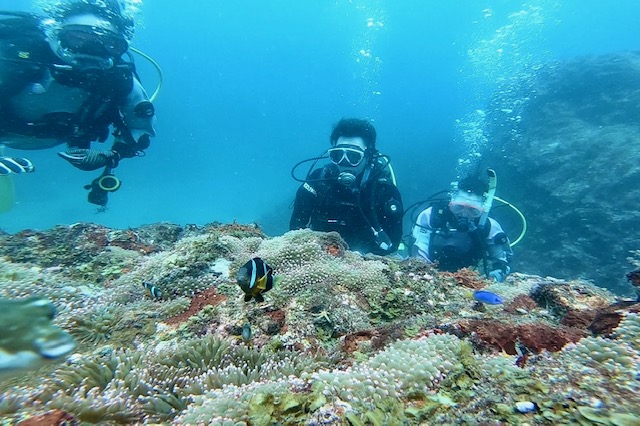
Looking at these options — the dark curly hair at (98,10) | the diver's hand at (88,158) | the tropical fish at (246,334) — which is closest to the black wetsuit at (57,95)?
the dark curly hair at (98,10)

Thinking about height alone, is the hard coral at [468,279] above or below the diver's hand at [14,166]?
below

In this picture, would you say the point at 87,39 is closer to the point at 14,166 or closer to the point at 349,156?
the point at 14,166

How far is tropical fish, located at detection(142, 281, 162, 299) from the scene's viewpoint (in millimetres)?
3324

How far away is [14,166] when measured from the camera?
5309mm

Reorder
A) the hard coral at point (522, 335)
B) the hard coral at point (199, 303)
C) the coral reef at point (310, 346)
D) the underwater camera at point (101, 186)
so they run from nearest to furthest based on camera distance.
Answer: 1. the coral reef at point (310, 346)
2. the hard coral at point (522, 335)
3. the hard coral at point (199, 303)
4. the underwater camera at point (101, 186)

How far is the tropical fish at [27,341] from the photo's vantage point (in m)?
1.39

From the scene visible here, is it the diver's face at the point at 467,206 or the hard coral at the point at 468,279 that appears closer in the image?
the hard coral at the point at 468,279

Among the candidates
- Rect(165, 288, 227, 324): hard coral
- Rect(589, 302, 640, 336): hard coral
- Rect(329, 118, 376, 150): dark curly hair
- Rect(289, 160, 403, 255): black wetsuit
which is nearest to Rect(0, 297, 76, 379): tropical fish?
Rect(165, 288, 227, 324): hard coral

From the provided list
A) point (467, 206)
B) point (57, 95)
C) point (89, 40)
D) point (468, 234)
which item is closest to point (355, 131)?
point (467, 206)

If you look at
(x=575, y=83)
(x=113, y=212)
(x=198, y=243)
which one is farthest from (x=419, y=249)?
(x=113, y=212)

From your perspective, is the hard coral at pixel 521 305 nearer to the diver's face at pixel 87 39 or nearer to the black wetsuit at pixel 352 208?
the black wetsuit at pixel 352 208

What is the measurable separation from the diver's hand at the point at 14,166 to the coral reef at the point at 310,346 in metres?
1.75

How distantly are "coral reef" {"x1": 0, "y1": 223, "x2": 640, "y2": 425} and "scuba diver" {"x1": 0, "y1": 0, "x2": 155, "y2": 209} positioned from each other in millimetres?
3679

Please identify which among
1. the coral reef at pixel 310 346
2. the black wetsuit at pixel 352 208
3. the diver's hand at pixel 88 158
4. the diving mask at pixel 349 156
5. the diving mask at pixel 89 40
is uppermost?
the diving mask at pixel 89 40
